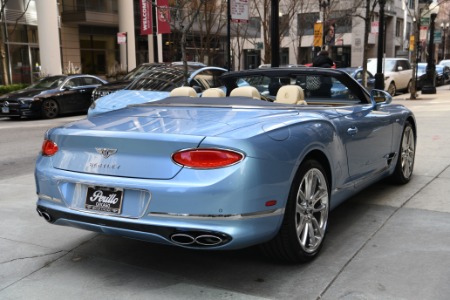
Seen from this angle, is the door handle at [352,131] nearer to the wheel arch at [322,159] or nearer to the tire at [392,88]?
the wheel arch at [322,159]

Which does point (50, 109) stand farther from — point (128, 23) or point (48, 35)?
point (128, 23)

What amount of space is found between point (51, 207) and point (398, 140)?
387 cm

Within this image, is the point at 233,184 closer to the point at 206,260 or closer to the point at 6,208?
the point at 206,260

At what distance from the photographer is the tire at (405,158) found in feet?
19.1

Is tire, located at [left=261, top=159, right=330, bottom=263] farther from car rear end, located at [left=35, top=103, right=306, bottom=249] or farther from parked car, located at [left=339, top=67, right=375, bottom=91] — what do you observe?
parked car, located at [left=339, top=67, right=375, bottom=91]

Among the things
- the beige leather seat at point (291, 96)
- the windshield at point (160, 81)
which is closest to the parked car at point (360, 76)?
the windshield at point (160, 81)

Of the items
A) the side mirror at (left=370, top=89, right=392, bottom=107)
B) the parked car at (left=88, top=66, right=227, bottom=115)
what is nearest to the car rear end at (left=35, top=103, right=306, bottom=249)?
the side mirror at (left=370, top=89, right=392, bottom=107)

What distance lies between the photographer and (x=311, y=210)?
3.75 metres

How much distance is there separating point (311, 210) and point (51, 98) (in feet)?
45.6

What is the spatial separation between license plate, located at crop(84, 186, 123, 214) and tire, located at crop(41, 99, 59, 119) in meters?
13.3

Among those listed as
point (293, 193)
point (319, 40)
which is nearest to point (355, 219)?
point (293, 193)

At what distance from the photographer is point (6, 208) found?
541 centimetres

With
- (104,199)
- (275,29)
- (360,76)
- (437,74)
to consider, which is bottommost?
(104,199)

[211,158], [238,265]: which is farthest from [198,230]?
[238,265]
